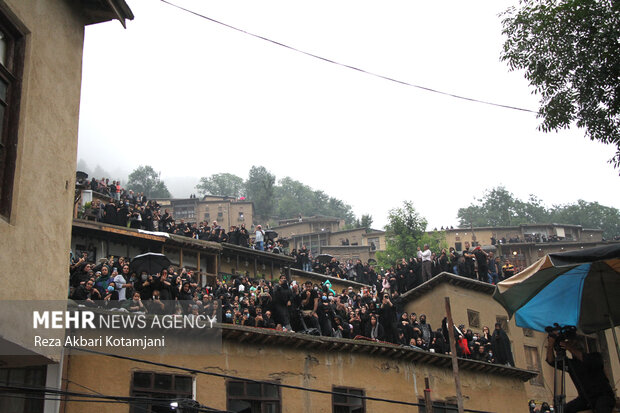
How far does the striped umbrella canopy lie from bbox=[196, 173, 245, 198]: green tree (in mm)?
102146

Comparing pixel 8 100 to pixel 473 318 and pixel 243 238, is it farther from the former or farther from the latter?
pixel 243 238

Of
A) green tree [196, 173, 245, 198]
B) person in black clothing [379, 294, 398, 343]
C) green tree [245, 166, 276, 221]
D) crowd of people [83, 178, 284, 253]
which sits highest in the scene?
green tree [196, 173, 245, 198]

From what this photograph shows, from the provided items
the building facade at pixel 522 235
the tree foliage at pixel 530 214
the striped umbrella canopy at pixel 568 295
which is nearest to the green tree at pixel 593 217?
the tree foliage at pixel 530 214

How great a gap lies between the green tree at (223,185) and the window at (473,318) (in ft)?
279

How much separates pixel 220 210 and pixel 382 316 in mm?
51861

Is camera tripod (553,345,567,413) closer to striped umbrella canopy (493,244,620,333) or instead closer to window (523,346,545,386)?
striped umbrella canopy (493,244,620,333)

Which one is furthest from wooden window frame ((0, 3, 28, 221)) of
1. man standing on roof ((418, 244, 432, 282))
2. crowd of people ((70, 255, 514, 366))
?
man standing on roof ((418, 244, 432, 282))

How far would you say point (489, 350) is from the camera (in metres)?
22.4

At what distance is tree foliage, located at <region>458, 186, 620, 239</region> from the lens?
8806 cm

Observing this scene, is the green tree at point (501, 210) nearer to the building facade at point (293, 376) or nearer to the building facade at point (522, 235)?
the building facade at point (522, 235)

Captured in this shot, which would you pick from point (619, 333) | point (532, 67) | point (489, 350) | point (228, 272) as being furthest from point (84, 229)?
point (619, 333)

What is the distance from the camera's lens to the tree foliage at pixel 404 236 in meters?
56.2

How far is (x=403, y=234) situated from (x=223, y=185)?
60305 mm

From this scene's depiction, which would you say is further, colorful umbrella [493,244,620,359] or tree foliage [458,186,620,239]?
tree foliage [458,186,620,239]
